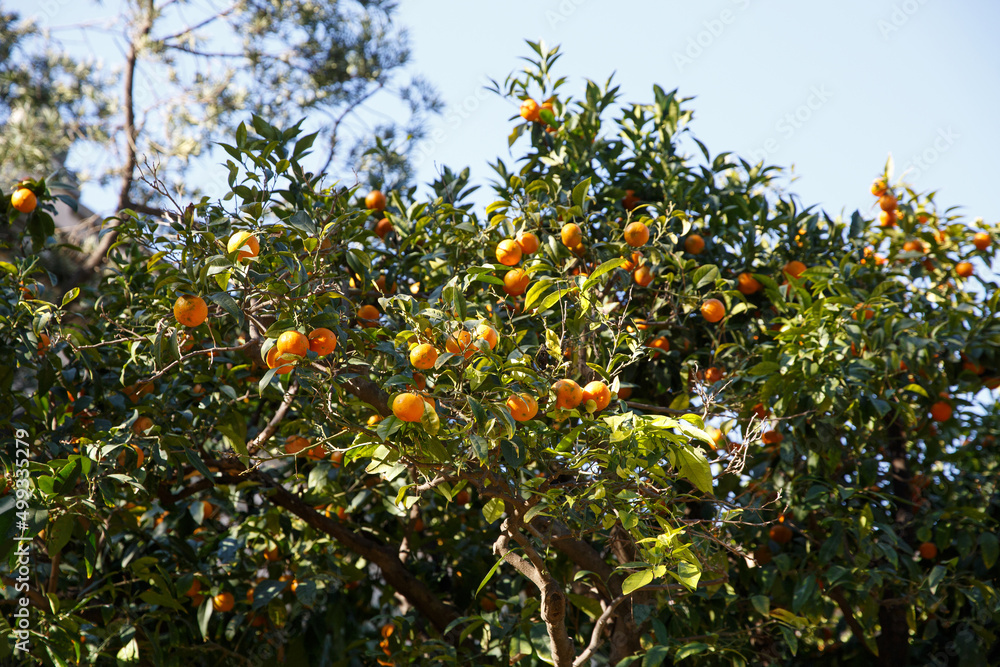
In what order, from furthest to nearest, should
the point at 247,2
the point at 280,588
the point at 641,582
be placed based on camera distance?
1. the point at 247,2
2. the point at 280,588
3. the point at 641,582

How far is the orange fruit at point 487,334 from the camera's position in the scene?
5.18 ft

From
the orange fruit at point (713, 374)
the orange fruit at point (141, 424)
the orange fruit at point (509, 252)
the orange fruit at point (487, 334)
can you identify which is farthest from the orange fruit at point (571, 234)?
the orange fruit at point (141, 424)

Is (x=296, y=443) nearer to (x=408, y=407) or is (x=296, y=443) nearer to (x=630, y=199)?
(x=408, y=407)

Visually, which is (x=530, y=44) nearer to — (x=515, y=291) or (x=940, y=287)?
(x=515, y=291)

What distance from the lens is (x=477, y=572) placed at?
9.11 ft

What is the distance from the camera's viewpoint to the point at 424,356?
1581 mm

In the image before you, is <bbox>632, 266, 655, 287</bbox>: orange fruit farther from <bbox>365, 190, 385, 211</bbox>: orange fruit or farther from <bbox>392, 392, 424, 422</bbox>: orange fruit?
<bbox>392, 392, 424, 422</bbox>: orange fruit

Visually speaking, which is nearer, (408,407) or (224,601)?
(408,407)

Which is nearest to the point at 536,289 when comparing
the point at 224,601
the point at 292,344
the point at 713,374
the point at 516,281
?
the point at 516,281

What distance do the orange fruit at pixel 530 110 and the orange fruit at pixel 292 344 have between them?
4.67 feet

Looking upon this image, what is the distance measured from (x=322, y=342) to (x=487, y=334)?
14.2 inches


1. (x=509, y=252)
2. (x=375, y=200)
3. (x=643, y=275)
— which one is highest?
(x=375, y=200)

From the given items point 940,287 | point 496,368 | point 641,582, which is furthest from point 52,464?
point 940,287

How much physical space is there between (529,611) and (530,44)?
1808mm
